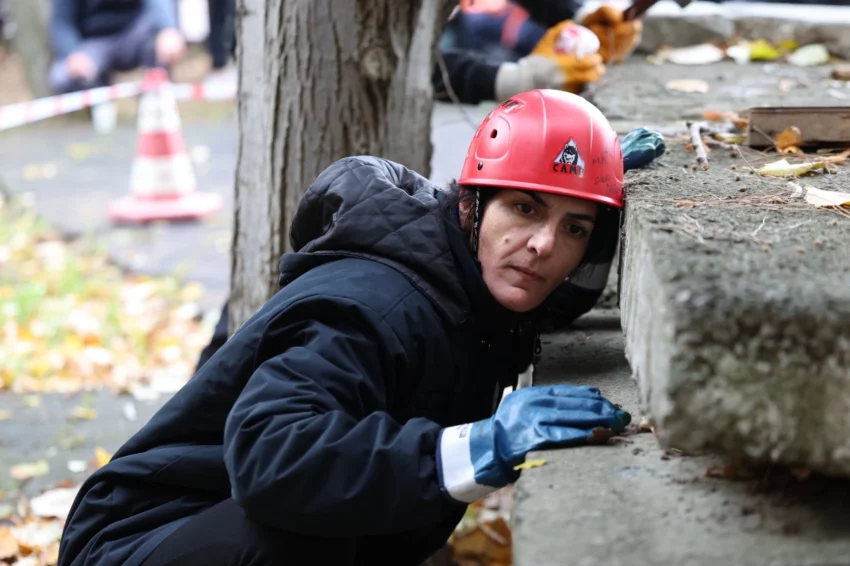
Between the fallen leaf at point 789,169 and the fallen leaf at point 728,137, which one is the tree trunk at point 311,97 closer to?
the fallen leaf at point 728,137

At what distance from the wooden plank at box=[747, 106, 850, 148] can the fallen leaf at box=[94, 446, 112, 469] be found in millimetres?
2769

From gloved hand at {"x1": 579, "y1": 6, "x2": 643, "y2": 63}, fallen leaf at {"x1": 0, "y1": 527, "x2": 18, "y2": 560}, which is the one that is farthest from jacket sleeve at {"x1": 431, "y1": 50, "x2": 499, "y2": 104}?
fallen leaf at {"x1": 0, "y1": 527, "x2": 18, "y2": 560}

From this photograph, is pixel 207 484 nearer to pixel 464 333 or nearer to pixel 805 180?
pixel 464 333

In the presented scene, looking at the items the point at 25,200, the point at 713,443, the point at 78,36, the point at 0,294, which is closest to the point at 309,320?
the point at 713,443

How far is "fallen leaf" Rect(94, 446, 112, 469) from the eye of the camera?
13.7 feet

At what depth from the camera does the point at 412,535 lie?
8.34 ft

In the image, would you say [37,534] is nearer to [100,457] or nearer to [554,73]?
[100,457]

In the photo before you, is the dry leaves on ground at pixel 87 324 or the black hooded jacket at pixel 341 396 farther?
the dry leaves on ground at pixel 87 324

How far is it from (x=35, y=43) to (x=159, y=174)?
525 centimetres

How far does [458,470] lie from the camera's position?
1.90 m

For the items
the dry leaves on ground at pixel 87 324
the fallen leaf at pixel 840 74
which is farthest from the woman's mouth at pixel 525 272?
the dry leaves on ground at pixel 87 324

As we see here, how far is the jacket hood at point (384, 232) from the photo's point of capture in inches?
89.8

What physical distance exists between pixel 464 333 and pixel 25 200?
747cm

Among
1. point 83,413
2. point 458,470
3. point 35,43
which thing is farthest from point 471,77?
point 35,43
